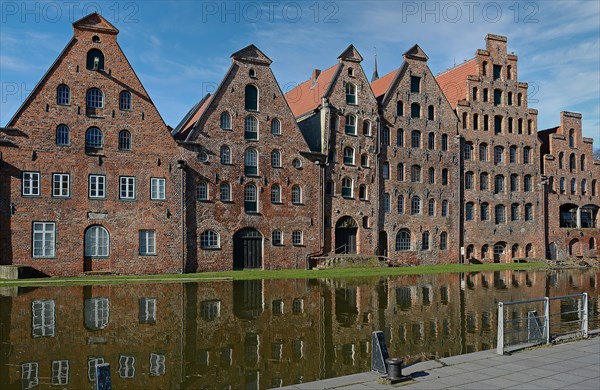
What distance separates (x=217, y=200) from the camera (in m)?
36.2

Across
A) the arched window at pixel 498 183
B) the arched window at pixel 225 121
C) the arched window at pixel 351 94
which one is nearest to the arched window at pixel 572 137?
the arched window at pixel 498 183

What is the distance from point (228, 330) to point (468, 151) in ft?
126

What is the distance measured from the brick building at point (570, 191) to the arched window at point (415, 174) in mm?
15018

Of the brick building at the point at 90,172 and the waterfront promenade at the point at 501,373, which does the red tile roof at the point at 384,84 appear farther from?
the waterfront promenade at the point at 501,373

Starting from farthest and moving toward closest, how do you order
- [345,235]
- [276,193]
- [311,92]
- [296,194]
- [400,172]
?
1. [311,92]
2. [400,172]
3. [345,235]
4. [296,194]
5. [276,193]

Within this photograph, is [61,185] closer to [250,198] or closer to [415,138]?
[250,198]

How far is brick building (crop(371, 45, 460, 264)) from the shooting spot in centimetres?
4397

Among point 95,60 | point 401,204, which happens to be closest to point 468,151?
point 401,204

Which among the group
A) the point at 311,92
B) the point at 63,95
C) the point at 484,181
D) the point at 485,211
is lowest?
the point at 485,211

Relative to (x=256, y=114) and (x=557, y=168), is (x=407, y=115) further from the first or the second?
(x=557, y=168)

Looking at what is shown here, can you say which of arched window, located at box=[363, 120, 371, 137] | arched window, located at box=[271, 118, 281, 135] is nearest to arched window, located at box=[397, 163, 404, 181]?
arched window, located at box=[363, 120, 371, 137]

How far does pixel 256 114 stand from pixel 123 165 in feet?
32.3

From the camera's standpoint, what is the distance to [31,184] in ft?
102

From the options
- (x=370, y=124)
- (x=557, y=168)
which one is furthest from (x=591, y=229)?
(x=370, y=124)
